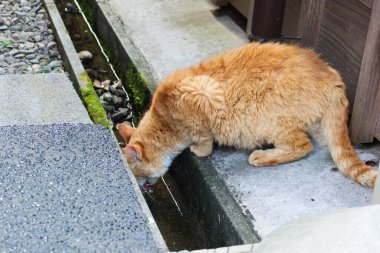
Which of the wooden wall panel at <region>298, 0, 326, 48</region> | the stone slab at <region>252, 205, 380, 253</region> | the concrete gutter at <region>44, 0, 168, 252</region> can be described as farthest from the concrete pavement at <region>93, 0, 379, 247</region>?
the stone slab at <region>252, 205, 380, 253</region>

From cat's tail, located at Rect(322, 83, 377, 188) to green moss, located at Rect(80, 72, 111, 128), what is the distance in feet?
5.15

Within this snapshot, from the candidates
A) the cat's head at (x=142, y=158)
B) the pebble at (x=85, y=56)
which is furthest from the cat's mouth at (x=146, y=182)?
the pebble at (x=85, y=56)

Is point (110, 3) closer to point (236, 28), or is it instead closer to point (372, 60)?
point (236, 28)

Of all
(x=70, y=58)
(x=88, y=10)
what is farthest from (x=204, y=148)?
(x=88, y=10)

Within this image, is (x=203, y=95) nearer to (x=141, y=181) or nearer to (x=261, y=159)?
(x=261, y=159)

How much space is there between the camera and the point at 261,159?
14.0ft

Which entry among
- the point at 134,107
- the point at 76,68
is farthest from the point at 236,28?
the point at 76,68

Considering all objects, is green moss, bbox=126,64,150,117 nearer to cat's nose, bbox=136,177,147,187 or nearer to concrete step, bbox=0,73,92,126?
concrete step, bbox=0,73,92,126

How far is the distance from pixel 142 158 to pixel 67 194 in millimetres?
889

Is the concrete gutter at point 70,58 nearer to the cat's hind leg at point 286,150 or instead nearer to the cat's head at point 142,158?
the cat's head at point 142,158

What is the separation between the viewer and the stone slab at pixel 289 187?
3809 millimetres

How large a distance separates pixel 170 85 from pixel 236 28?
7.49ft

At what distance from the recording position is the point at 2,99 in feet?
15.7

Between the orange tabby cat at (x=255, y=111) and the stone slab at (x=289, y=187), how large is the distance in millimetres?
79
